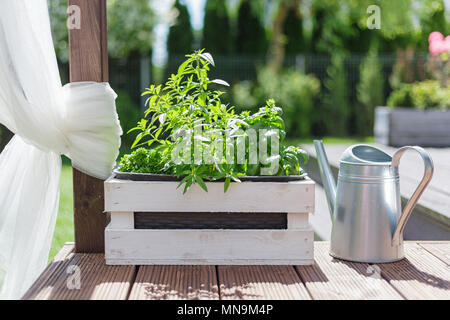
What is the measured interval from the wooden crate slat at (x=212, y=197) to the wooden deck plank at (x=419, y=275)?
0.30 metres

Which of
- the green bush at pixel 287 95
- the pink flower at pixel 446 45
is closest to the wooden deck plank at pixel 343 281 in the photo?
the pink flower at pixel 446 45

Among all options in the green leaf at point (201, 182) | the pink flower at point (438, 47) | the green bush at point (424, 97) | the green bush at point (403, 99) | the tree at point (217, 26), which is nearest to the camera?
the green leaf at point (201, 182)

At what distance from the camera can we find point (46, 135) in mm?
1596

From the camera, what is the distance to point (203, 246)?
149cm

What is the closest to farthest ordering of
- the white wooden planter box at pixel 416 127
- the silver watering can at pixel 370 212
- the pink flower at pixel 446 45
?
the silver watering can at pixel 370 212 → the white wooden planter box at pixel 416 127 → the pink flower at pixel 446 45

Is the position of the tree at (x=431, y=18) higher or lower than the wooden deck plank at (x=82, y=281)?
higher

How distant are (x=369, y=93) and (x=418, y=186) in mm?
7926

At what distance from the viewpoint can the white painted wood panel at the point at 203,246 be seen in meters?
1.49

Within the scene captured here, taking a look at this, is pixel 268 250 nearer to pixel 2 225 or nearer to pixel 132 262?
pixel 132 262

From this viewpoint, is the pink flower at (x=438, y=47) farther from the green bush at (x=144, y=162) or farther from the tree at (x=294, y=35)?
the green bush at (x=144, y=162)

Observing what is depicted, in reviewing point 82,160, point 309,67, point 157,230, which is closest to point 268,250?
point 157,230

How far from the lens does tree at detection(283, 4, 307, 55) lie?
10328 mm

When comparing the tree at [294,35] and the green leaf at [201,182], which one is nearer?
the green leaf at [201,182]

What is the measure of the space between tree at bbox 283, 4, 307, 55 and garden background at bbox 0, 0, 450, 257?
2 centimetres
